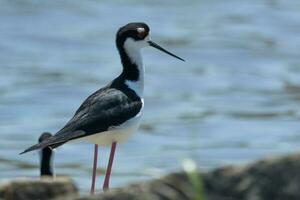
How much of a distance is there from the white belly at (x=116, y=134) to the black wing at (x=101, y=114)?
4 centimetres

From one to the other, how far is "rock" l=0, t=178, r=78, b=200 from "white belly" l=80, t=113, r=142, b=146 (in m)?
2.71

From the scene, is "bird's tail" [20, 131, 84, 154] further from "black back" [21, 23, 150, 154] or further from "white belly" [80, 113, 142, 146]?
"white belly" [80, 113, 142, 146]

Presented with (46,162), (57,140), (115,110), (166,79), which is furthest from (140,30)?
(166,79)

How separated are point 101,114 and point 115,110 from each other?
16 cm

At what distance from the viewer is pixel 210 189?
6.16 metres

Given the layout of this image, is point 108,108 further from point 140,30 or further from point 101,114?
point 140,30

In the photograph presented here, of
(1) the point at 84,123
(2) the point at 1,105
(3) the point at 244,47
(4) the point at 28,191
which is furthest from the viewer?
(3) the point at 244,47

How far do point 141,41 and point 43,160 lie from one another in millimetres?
1415

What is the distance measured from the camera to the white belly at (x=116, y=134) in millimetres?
10188

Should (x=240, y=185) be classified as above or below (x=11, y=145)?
above

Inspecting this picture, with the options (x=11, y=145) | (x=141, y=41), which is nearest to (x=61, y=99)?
(x=11, y=145)

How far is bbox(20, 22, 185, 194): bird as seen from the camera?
32.7ft

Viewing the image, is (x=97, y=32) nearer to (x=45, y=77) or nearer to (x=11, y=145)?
(x=45, y=77)

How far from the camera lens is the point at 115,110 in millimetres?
10305
